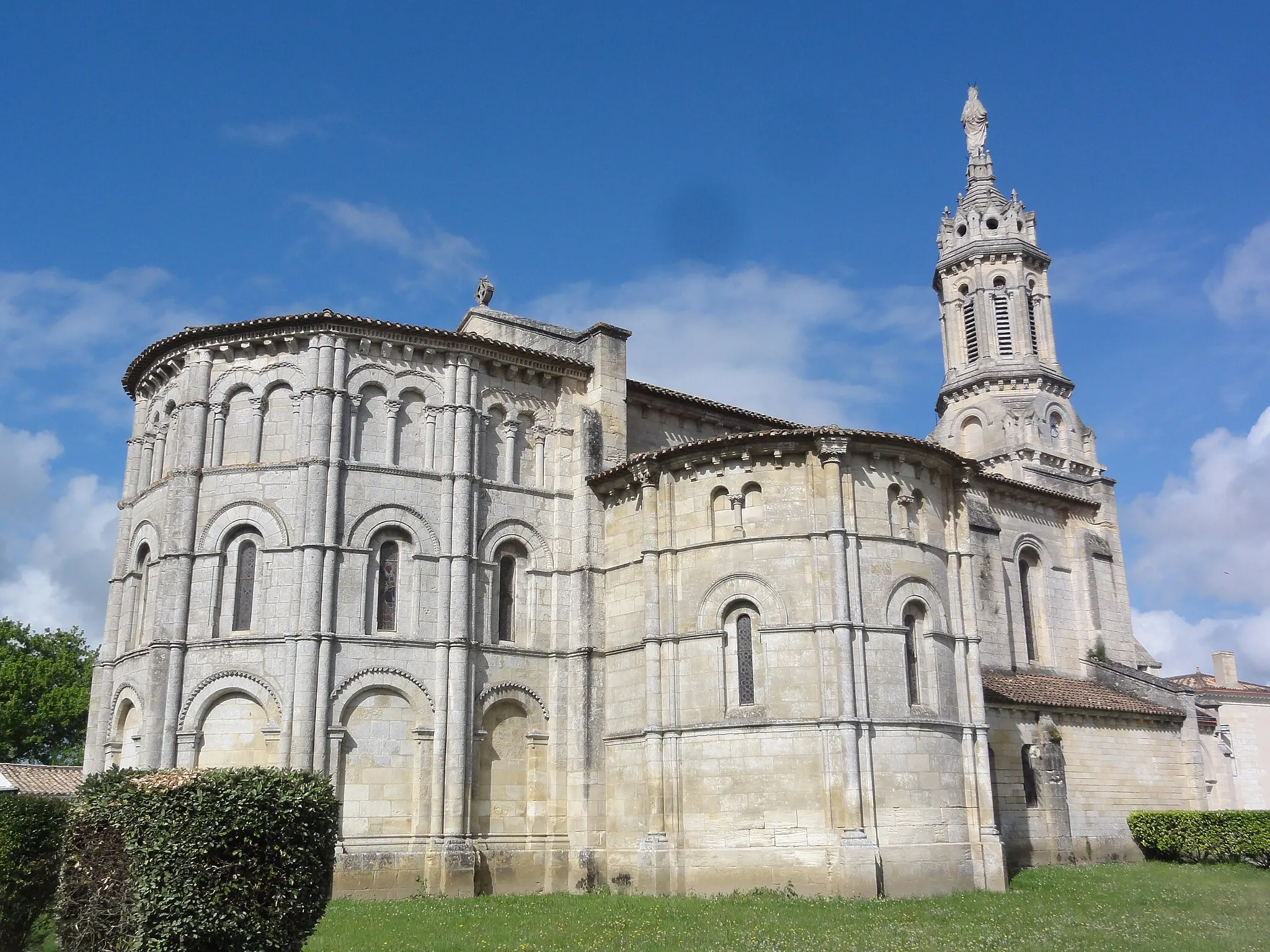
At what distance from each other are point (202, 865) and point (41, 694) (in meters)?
43.5

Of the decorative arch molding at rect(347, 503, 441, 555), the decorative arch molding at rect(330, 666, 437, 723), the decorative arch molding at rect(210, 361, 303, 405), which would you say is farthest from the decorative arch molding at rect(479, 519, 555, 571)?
the decorative arch molding at rect(210, 361, 303, 405)

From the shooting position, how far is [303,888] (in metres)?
11.6

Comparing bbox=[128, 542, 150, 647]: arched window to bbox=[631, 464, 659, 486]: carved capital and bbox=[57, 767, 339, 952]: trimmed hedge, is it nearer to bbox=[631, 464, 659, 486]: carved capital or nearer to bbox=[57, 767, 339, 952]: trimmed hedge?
bbox=[631, 464, 659, 486]: carved capital

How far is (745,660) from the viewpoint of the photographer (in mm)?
24094

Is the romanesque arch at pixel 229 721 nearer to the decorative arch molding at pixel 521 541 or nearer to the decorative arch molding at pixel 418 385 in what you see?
the decorative arch molding at pixel 521 541

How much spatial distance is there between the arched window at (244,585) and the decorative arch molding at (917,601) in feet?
45.5

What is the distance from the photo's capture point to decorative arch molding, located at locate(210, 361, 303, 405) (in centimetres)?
2564

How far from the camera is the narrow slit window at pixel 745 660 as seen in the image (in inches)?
940

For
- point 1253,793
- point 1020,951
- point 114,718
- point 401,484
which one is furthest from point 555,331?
point 1253,793

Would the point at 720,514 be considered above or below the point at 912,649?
above

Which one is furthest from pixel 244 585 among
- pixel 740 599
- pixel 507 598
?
pixel 740 599

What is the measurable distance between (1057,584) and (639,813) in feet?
59.2

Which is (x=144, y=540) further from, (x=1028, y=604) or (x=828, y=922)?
(x=1028, y=604)

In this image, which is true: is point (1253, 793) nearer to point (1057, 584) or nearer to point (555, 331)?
point (1057, 584)
